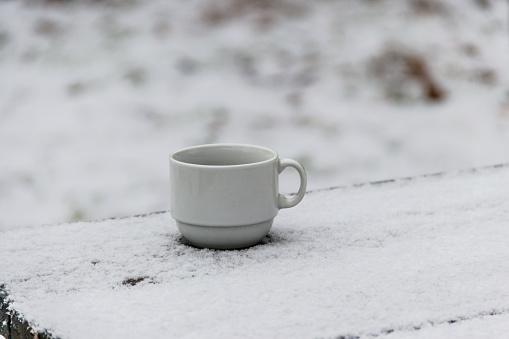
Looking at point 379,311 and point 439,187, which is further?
point 439,187

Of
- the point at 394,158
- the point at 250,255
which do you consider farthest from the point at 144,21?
the point at 250,255

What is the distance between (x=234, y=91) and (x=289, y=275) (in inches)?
54.4

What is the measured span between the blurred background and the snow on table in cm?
90

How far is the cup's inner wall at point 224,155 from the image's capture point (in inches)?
26.1

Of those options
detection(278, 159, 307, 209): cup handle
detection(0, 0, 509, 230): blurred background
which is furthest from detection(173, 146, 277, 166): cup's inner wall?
detection(0, 0, 509, 230): blurred background

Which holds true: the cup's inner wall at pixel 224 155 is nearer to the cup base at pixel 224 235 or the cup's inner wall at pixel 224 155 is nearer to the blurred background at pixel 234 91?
the cup base at pixel 224 235

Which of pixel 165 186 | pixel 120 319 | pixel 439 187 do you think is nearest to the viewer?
pixel 120 319

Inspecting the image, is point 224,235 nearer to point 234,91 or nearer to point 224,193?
point 224,193

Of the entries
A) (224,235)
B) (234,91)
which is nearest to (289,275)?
(224,235)

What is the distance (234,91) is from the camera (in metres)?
1.89

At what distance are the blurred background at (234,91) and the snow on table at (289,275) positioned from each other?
90cm

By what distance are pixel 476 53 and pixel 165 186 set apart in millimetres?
1152

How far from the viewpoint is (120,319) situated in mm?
479

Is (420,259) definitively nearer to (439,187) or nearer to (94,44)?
(439,187)
